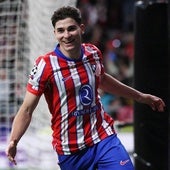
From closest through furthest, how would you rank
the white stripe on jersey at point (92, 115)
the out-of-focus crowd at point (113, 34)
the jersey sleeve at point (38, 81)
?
the jersey sleeve at point (38, 81) → the white stripe on jersey at point (92, 115) → the out-of-focus crowd at point (113, 34)

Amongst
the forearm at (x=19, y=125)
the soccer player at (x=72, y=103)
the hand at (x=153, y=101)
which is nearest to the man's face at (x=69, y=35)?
the soccer player at (x=72, y=103)

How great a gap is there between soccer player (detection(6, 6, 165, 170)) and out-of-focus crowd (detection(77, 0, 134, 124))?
612cm

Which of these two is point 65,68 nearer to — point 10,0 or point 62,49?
point 62,49

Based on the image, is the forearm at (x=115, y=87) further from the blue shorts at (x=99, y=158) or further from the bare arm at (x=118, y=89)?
the blue shorts at (x=99, y=158)

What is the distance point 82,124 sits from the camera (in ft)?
15.5

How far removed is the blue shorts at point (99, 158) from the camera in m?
4.72

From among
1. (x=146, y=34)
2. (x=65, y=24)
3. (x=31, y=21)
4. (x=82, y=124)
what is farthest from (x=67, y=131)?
(x=31, y=21)

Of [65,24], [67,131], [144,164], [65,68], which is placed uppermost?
[65,24]

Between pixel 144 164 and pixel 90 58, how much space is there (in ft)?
7.66

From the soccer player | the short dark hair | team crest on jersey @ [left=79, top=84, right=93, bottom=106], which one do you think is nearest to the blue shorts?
the soccer player

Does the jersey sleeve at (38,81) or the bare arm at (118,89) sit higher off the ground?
the jersey sleeve at (38,81)

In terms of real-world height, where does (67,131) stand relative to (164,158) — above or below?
above

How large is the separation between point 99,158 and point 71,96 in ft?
1.57

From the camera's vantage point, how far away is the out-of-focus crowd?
1173 centimetres
